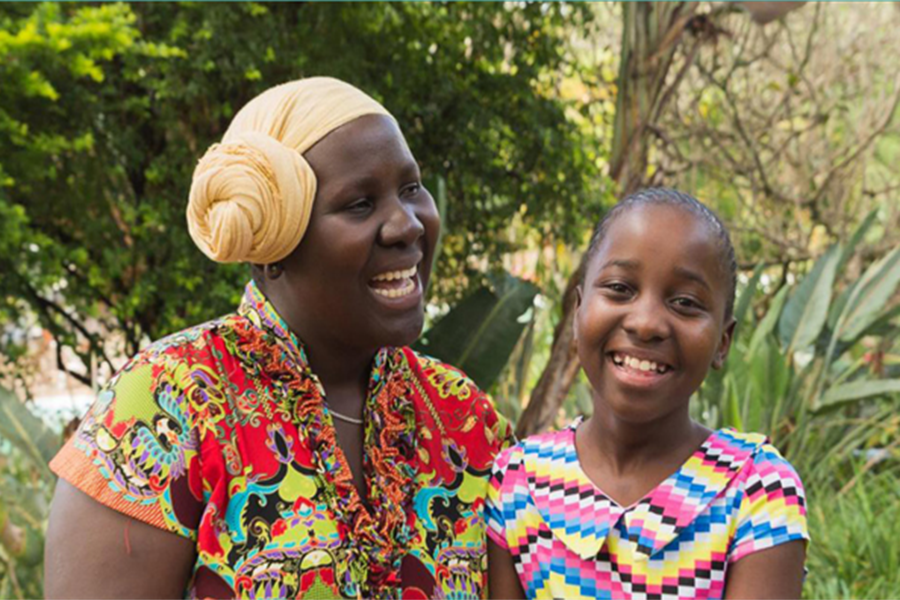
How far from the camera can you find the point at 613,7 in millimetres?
8281

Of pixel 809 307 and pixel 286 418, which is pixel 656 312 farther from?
pixel 809 307

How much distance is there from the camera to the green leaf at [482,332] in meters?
4.50

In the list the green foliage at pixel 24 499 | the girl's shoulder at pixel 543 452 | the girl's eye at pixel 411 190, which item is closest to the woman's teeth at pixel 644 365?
the girl's shoulder at pixel 543 452

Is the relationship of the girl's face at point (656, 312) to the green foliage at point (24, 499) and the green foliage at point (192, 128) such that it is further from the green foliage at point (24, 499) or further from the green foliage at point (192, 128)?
the green foliage at point (192, 128)

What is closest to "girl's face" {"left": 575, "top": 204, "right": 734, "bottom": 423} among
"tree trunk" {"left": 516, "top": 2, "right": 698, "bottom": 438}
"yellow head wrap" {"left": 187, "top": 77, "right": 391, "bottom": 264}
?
"yellow head wrap" {"left": 187, "top": 77, "right": 391, "bottom": 264}

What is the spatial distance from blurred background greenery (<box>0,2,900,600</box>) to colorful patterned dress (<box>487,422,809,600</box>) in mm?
2217

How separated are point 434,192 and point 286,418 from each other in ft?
9.98

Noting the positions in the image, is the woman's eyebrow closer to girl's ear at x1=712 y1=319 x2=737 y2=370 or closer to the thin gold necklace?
girl's ear at x1=712 y1=319 x2=737 y2=370

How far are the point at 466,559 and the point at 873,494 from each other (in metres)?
3.81

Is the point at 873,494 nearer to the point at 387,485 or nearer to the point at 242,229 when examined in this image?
the point at 387,485

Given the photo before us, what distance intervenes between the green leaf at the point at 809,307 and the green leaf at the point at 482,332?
2311 millimetres

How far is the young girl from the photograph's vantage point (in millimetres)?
2066

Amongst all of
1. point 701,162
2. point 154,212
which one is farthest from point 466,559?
point 701,162

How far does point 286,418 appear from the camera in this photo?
2252 millimetres
